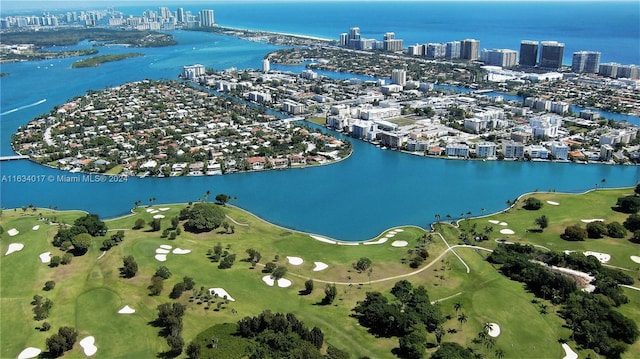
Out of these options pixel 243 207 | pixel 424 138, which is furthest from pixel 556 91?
pixel 243 207

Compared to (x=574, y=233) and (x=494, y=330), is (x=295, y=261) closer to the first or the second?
(x=494, y=330)

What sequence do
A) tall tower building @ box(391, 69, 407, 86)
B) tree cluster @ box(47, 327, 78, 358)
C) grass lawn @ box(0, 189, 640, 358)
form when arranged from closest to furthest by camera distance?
tree cluster @ box(47, 327, 78, 358) → grass lawn @ box(0, 189, 640, 358) → tall tower building @ box(391, 69, 407, 86)

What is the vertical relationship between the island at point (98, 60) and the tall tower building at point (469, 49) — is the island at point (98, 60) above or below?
below

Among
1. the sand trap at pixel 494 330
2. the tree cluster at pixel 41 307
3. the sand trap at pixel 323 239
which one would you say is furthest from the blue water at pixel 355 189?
the tree cluster at pixel 41 307

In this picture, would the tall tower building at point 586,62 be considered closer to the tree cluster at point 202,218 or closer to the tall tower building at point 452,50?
the tall tower building at point 452,50

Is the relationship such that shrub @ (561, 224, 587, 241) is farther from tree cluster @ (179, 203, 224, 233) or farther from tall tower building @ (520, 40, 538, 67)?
tall tower building @ (520, 40, 538, 67)

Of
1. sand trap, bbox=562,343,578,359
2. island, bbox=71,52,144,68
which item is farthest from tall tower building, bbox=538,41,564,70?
island, bbox=71,52,144,68
